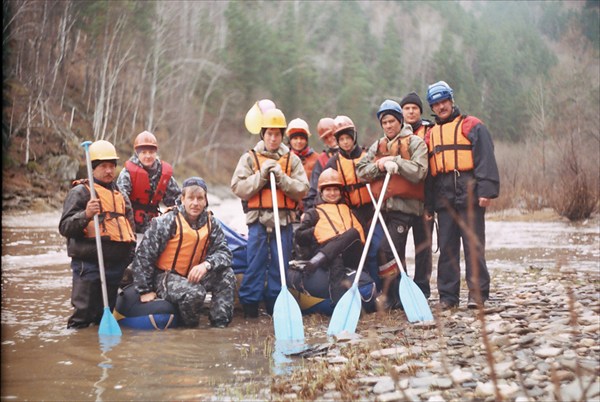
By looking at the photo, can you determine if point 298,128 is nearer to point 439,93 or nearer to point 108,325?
point 439,93

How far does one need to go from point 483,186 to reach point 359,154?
139cm

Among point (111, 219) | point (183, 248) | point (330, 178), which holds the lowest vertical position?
point (183, 248)

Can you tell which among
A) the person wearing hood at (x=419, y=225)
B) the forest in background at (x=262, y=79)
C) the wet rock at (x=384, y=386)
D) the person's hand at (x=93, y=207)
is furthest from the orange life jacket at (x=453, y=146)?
the forest in background at (x=262, y=79)

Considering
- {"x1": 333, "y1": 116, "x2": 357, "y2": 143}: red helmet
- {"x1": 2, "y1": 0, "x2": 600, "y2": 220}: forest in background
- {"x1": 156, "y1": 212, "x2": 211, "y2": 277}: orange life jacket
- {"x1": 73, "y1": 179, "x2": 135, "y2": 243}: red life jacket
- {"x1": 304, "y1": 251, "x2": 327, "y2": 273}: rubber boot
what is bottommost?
{"x1": 304, "y1": 251, "x2": 327, "y2": 273}: rubber boot

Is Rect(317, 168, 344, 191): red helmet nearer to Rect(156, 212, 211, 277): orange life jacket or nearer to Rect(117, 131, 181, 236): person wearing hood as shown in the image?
Rect(156, 212, 211, 277): orange life jacket

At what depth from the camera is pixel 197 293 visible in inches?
226

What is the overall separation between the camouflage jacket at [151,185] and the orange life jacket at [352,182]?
1778mm

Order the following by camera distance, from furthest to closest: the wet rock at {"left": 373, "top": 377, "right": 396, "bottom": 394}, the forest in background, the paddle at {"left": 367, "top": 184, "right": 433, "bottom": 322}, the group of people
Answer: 1. the forest in background
2. the group of people
3. the paddle at {"left": 367, "top": 184, "right": 433, "bottom": 322}
4. the wet rock at {"left": 373, "top": 377, "right": 396, "bottom": 394}

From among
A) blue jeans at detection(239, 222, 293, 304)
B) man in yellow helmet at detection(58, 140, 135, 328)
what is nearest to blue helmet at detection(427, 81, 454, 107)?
blue jeans at detection(239, 222, 293, 304)

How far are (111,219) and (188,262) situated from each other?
30.6 inches

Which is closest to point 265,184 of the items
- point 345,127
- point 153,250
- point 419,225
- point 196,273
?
point 345,127

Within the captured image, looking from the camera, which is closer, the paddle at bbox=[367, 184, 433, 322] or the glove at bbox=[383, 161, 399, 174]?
the paddle at bbox=[367, 184, 433, 322]

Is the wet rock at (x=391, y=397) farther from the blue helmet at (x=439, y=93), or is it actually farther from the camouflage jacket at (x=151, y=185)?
the camouflage jacket at (x=151, y=185)

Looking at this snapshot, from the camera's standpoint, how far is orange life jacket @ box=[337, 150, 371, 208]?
6465 millimetres
